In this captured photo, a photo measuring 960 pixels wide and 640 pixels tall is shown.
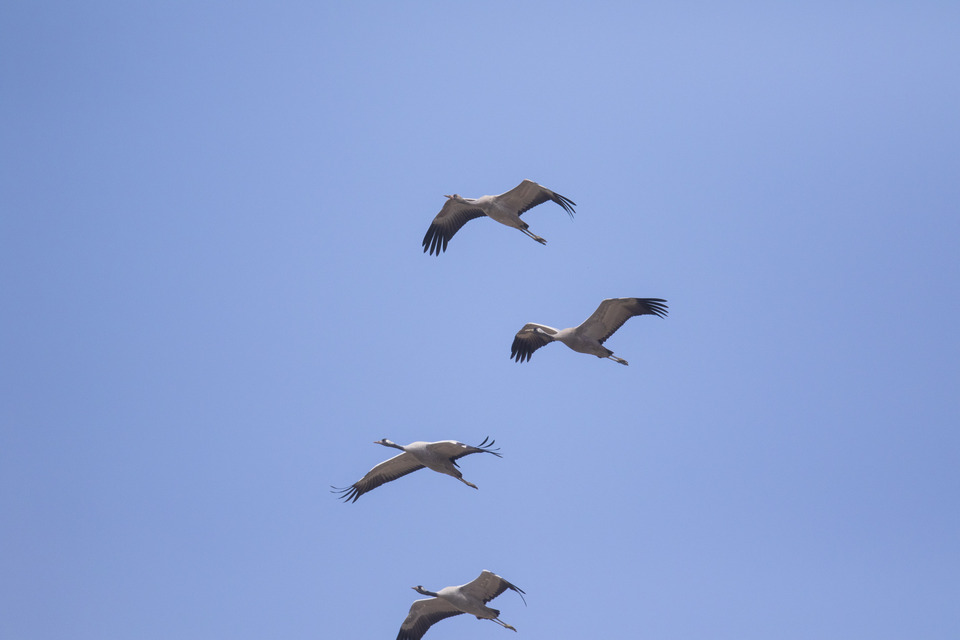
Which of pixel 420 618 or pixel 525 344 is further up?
pixel 525 344

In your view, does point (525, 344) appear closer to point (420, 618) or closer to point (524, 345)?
point (524, 345)

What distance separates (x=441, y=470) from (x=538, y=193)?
623 centimetres

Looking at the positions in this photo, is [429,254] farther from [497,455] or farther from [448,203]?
[497,455]

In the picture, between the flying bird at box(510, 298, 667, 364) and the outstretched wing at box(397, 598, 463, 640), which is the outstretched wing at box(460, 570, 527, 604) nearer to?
the outstretched wing at box(397, 598, 463, 640)

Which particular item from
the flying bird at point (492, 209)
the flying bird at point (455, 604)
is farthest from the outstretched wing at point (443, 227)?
the flying bird at point (455, 604)

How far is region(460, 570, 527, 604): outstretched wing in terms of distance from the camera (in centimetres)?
1730

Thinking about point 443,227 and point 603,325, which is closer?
point 603,325

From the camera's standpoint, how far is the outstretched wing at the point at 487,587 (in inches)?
681

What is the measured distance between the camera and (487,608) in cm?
1788

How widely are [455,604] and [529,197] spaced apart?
335 inches

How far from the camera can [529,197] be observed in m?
20.4

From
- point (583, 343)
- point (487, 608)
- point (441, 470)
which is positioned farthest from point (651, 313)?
point (487, 608)

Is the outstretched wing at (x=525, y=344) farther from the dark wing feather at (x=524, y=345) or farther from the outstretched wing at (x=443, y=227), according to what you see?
the outstretched wing at (x=443, y=227)

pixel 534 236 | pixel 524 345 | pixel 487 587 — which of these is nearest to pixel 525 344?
pixel 524 345
